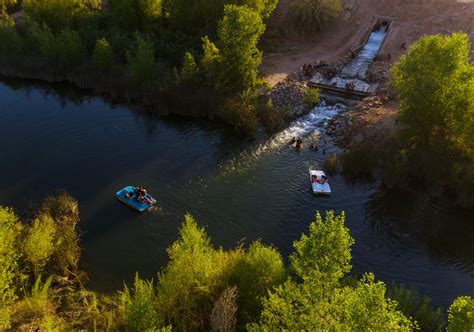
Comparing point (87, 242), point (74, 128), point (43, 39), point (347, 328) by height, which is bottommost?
point (87, 242)

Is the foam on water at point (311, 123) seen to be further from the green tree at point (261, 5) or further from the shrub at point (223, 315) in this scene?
the shrub at point (223, 315)

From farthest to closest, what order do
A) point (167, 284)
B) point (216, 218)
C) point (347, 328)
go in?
point (216, 218), point (167, 284), point (347, 328)

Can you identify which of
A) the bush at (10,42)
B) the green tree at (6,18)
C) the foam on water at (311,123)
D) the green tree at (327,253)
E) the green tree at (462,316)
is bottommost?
the foam on water at (311,123)

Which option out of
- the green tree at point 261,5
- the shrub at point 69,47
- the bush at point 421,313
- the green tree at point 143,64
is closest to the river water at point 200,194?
the green tree at point 143,64

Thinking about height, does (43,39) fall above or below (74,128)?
above

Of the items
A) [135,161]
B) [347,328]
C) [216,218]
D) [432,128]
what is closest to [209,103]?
[135,161]

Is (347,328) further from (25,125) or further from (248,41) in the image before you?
(25,125)
